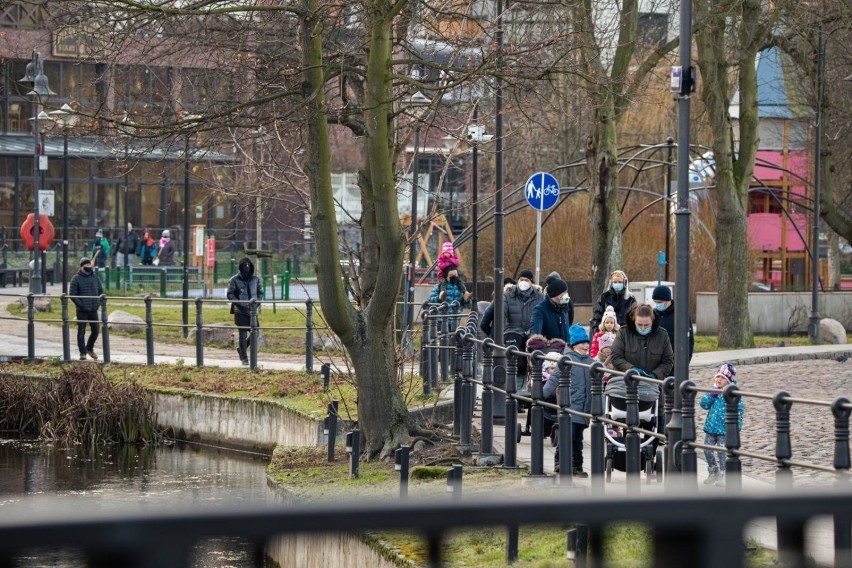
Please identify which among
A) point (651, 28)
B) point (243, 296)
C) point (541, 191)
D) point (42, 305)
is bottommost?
point (42, 305)

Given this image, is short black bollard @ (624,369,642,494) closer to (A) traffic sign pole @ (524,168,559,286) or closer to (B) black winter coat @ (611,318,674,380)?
(B) black winter coat @ (611,318,674,380)

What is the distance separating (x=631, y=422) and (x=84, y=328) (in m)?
17.2

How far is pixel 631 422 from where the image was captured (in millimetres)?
10016

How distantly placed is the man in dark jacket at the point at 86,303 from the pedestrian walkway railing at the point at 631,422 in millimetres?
11646

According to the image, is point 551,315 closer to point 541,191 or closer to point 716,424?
point 716,424

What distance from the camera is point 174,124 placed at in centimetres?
1316

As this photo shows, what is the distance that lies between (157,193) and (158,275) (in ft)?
79.4

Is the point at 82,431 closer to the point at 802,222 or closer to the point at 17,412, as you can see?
the point at 17,412

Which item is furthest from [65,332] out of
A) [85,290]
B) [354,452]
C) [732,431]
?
[732,431]

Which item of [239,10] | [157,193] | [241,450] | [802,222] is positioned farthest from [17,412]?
[157,193]

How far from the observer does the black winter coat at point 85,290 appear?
84.0ft

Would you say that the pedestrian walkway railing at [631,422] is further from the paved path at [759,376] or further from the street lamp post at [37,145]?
the street lamp post at [37,145]

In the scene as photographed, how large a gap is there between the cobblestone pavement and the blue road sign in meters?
3.65

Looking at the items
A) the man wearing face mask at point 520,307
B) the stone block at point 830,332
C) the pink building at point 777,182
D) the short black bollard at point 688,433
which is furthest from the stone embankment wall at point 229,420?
Answer: the pink building at point 777,182
